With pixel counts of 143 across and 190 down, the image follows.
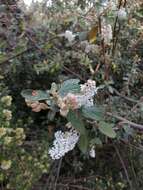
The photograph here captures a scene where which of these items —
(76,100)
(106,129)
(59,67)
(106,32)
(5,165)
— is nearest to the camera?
(76,100)

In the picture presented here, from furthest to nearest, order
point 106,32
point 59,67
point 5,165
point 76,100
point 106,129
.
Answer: point 59,67 → point 106,32 → point 5,165 → point 106,129 → point 76,100

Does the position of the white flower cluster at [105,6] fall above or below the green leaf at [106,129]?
above

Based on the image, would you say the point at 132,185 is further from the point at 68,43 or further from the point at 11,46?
the point at 11,46

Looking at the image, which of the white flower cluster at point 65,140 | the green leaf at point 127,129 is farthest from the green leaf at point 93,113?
the green leaf at point 127,129

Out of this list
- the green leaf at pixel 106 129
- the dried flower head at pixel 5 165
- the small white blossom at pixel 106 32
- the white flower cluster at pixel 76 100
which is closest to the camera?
the white flower cluster at pixel 76 100

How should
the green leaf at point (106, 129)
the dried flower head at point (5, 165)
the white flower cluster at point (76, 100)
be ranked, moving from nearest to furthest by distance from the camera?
the white flower cluster at point (76, 100) < the green leaf at point (106, 129) < the dried flower head at point (5, 165)

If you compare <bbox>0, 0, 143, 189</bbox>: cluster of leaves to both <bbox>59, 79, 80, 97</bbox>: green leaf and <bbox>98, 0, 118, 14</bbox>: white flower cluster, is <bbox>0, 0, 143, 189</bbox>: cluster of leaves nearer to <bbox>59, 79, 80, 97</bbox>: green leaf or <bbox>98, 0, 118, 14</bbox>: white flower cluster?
<bbox>98, 0, 118, 14</bbox>: white flower cluster

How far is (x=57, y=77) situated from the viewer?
202 centimetres

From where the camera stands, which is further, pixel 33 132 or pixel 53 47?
pixel 53 47

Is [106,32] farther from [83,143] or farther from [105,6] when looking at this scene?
[83,143]

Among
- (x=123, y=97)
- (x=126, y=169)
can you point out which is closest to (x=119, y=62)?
(x=123, y=97)

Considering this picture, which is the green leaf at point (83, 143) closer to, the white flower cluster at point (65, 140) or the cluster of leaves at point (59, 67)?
the white flower cluster at point (65, 140)

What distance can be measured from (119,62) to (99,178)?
558mm

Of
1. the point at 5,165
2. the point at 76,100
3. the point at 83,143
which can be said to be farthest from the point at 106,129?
the point at 5,165
